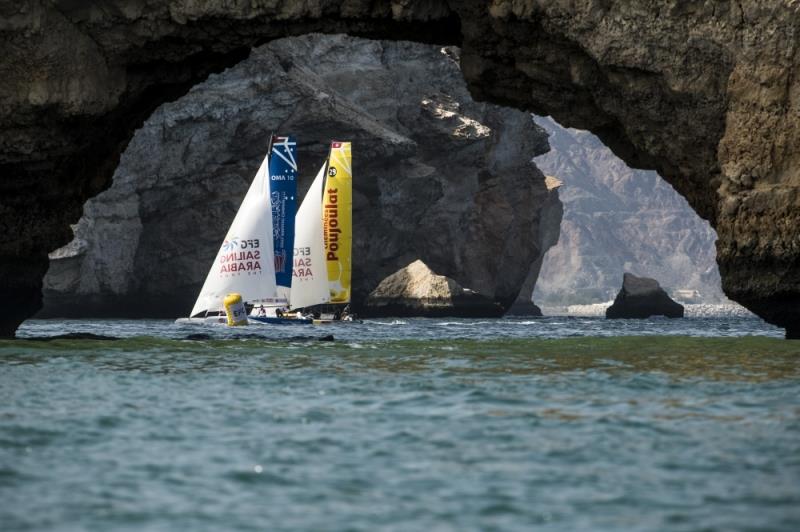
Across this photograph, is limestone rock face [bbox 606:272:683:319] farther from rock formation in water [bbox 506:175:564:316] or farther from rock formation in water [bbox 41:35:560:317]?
rock formation in water [bbox 506:175:564:316]

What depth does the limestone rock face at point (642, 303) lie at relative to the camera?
9156cm

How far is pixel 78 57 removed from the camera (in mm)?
26984

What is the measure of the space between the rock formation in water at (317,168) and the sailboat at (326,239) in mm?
13776

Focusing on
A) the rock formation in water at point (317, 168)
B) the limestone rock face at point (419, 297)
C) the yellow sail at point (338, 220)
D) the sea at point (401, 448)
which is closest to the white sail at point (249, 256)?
the yellow sail at point (338, 220)

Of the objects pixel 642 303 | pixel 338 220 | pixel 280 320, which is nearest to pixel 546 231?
pixel 642 303

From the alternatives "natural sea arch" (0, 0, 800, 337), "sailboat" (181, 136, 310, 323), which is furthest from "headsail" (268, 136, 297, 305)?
"natural sea arch" (0, 0, 800, 337)

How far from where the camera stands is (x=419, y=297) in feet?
259

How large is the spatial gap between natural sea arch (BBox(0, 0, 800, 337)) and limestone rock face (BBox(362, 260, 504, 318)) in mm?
49510

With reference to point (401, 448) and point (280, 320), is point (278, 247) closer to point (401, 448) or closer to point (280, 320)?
point (280, 320)

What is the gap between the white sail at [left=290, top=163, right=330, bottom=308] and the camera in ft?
188

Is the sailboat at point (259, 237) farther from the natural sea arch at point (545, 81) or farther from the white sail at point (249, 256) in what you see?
the natural sea arch at point (545, 81)

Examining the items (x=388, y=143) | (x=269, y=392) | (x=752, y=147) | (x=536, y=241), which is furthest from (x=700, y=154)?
(x=536, y=241)

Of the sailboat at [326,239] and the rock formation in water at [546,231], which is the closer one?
the sailboat at [326,239]

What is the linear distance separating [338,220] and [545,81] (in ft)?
106
